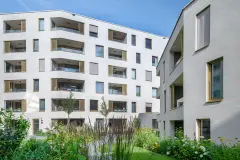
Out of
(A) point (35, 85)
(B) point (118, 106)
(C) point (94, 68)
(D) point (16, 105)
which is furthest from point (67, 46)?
(B) point (118, 106)

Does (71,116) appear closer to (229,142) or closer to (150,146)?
(150,146)

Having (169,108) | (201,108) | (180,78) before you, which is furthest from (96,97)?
(201,108)

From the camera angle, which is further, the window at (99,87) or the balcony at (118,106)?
the balcony at (118,106)

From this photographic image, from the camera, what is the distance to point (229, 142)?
8469 mm

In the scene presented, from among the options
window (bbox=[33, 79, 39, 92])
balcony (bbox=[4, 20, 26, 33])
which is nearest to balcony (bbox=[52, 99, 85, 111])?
window (bbox=[33, 79, 39, 92])

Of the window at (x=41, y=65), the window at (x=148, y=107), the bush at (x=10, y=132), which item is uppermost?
the window at (x=41, y=65)

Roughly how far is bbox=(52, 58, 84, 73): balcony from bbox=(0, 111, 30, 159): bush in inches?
1035

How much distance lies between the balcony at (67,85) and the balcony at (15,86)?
5047 mm

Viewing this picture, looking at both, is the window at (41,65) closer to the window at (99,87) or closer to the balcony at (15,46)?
the balcony at (15,46)

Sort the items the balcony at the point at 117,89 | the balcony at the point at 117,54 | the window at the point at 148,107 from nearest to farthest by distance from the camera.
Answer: the balcony at the point at 117,89 < the balcony at the point at 117,54 < the window at the point at 148,107

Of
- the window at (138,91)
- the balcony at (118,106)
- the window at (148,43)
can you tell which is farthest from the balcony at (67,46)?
the window at (148,43)

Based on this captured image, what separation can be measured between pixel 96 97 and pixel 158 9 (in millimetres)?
25706

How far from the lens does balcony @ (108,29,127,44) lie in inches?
1419

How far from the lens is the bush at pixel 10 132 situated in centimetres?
555
